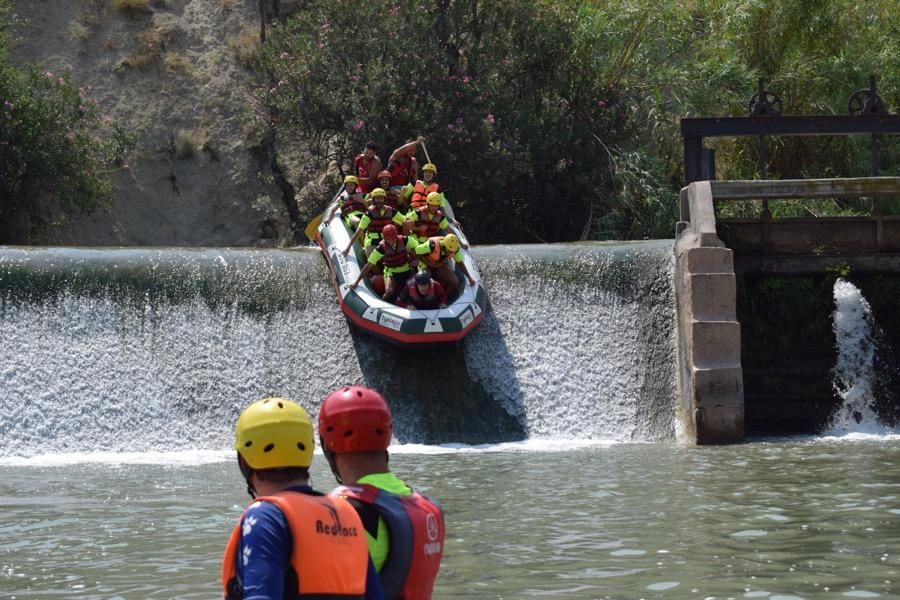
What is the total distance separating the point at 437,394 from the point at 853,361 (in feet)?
14.4

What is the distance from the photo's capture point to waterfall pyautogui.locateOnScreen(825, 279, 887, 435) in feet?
48.6

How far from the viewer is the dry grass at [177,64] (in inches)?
1186

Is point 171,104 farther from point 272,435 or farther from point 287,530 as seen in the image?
point 287,530

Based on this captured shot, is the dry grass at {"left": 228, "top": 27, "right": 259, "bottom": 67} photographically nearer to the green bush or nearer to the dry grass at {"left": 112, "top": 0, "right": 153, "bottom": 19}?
the dry grass at {"left": 112, "top": 0, "right": 153, "bottom": 19}

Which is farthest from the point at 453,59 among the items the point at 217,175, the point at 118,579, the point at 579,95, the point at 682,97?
the point at 118,579

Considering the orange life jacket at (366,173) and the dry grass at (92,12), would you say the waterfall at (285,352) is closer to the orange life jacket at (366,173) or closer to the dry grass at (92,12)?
the orange life jacket at (366,173)

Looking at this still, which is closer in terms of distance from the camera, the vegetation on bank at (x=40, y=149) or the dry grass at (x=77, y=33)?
the vegetation on bank at (x=40, y=149)

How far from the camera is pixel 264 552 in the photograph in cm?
326

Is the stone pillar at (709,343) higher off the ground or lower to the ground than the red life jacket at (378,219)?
lower

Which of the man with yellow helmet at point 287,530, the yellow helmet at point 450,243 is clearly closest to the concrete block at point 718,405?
the yellow helmet at point 450,243

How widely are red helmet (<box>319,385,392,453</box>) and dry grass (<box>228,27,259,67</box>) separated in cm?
2712

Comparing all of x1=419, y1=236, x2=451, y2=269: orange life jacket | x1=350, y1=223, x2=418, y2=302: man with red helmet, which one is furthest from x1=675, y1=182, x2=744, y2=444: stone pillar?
x1=350, y1=223, x2=418, y2=302: man with red helmet

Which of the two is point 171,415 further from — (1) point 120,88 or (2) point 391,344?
(1) point 120,88

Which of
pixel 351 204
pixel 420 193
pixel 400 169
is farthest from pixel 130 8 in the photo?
pixel 420 193
